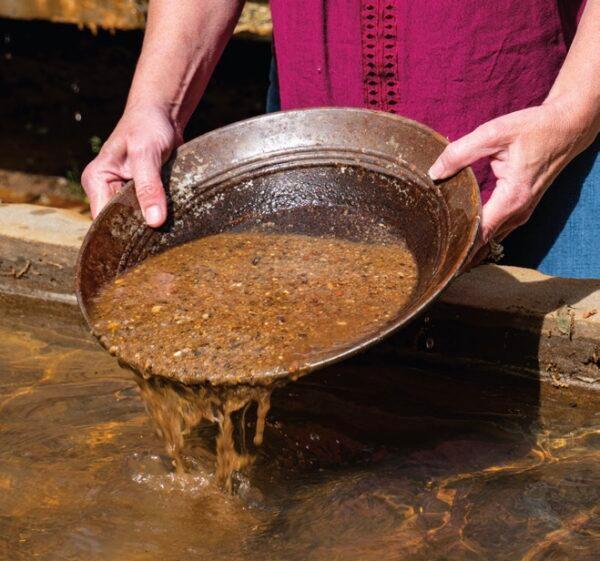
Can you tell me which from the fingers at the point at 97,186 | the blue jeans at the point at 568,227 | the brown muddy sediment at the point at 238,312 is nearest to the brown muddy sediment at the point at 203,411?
the brown muddy sediment at the point at 238,312

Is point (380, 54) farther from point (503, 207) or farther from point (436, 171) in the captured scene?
point (503, 207)

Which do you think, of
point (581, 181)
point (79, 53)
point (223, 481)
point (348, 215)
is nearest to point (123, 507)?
point (223, 481)

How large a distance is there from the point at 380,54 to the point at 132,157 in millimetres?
678

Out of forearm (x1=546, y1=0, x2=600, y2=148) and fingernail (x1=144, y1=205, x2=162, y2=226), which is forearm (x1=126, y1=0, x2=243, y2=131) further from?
forearm (x1=546, y1=0, x2=600, y2=148)

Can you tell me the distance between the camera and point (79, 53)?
21.5ft

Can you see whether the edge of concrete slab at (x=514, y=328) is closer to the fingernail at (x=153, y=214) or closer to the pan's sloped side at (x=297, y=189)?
the pan's sloped side at (x=297, y=189)

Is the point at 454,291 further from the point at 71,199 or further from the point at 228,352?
the point at 71,199

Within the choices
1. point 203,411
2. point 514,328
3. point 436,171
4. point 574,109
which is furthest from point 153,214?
point 514,328

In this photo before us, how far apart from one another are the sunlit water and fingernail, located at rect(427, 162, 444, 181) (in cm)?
84

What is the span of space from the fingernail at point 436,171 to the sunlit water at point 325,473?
2.75ft

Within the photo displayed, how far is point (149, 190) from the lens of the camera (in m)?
2.56

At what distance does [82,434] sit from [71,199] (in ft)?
8.65

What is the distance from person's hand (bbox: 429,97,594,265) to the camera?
7.60 feet

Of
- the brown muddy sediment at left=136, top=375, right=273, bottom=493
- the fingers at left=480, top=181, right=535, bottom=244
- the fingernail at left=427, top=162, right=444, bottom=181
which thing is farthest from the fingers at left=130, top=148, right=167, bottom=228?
the fingers at left=480, top=181, right=535, bottom=244
